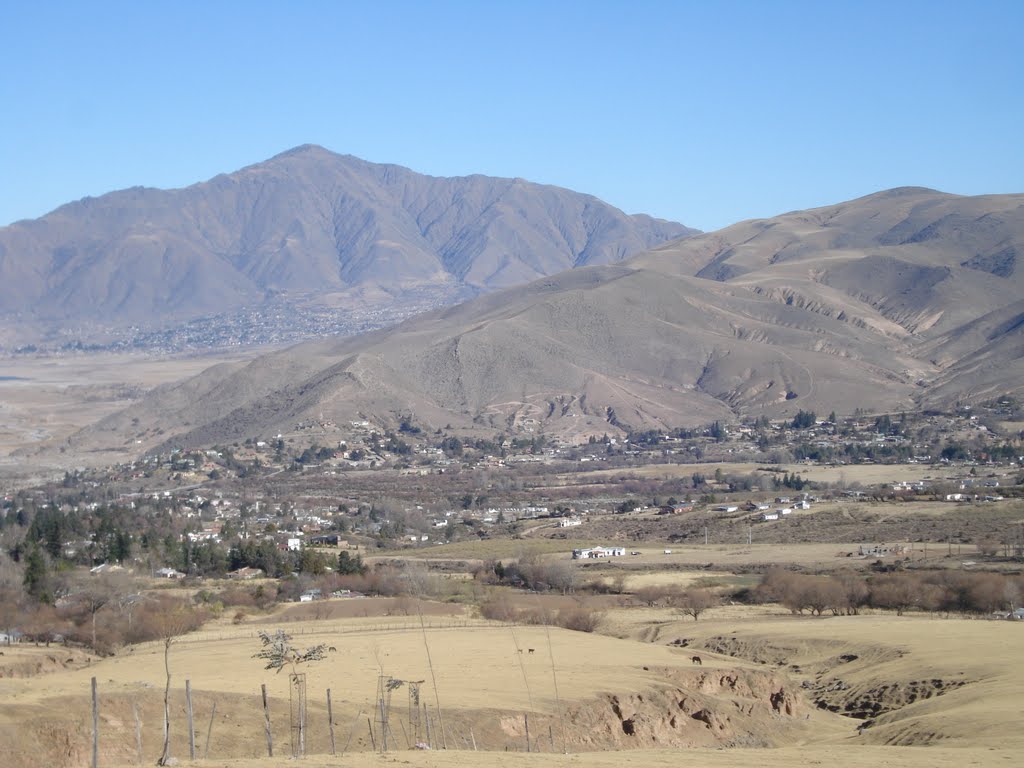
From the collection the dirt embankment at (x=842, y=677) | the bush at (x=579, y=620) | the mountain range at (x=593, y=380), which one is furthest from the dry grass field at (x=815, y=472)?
the dirt embankment at (x=842, y=677)

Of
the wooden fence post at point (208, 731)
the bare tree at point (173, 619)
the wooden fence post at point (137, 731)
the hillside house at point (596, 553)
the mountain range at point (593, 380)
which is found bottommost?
the hillside house at point (596, 553)

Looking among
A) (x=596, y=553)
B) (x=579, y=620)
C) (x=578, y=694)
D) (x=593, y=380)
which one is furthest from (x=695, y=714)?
(x=593, y=380)

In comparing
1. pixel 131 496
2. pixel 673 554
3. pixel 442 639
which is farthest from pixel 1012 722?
pixel 131 496

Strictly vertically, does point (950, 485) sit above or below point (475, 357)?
below

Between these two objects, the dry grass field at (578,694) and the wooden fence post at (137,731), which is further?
the dry grass field at (578,694)

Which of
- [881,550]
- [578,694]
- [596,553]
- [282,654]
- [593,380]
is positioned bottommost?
[596,553]

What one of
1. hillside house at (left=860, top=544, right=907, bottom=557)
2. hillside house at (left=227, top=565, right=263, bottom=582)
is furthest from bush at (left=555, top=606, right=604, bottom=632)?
hillside house at (left=227, top=565, right=263, bottom=582)

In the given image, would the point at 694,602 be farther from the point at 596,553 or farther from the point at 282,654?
the point at 282,654

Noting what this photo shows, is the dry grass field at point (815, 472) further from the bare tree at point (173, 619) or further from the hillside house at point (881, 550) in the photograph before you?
the bare tree at point (173, 619)

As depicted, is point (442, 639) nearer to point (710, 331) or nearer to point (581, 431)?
point (581, 431)
